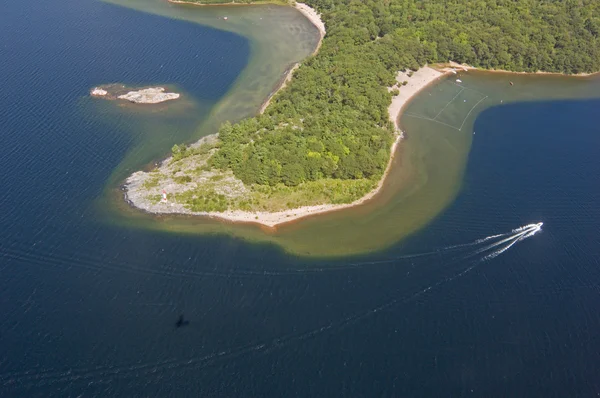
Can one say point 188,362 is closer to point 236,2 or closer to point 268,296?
point 268,296

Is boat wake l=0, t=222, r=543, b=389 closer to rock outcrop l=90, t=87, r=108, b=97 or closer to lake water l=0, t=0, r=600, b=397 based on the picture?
lake water l=0, t=0, r=600, b=397

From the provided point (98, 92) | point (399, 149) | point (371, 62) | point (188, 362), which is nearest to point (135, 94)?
point (98, 92)

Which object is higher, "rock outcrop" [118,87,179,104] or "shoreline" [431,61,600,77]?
"shoreline" [431,61,600,77]

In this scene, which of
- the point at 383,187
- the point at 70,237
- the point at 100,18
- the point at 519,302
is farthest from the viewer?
the point at 100,18

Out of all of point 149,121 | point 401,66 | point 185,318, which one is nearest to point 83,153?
point 149,121

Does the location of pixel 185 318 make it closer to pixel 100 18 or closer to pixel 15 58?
pixel 15 58

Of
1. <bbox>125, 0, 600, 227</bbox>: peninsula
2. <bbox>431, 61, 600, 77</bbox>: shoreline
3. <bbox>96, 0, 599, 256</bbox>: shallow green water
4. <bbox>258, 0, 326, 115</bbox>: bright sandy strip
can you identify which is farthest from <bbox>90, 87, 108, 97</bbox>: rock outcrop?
<bbox>431, 61, 600, 77</bbox>: shoreline
